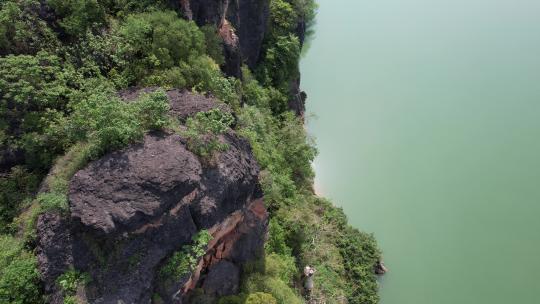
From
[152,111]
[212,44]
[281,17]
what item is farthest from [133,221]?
[281,17]

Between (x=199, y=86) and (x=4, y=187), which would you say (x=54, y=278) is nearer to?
(x=4, y=187)

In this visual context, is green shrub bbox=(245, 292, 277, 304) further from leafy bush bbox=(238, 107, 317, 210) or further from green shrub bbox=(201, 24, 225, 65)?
green shrub bbox=(201, 24, 225, 65)

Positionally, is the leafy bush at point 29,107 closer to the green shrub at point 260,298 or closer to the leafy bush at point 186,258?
the leafy bush at point 186,258

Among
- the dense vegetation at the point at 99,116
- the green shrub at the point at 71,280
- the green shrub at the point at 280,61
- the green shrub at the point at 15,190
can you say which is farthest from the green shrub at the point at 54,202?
the green shrub at the point at 280,61

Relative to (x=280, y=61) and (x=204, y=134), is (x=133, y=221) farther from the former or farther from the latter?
(x=280, y=61)

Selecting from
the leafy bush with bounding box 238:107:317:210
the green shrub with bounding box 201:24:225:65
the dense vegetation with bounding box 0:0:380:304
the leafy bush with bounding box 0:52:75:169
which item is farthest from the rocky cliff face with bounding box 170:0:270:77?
the leafy bush with bounding box 0:52:75:169

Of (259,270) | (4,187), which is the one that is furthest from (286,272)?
(4,187)
